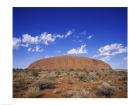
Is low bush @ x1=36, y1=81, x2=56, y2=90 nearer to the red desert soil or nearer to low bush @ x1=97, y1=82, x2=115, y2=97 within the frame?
the red desert soil

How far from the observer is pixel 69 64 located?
4.98m

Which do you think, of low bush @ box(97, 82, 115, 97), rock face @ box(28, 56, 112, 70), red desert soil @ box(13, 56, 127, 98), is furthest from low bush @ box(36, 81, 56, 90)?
low bush @ box(97, 82, 115, 97)

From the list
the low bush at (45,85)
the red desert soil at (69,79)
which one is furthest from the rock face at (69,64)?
the low bush at (45,85)

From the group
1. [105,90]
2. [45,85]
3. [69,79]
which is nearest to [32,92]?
[45,85]

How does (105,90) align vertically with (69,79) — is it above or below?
below

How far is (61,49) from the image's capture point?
4965 mm

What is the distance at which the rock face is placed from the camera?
4957 mm

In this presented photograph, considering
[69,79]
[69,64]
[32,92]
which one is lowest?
[32,92]

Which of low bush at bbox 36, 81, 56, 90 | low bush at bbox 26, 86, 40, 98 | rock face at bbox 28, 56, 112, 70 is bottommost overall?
low bush at bbox 26, 86, 40, 98

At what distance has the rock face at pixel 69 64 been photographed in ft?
16.3

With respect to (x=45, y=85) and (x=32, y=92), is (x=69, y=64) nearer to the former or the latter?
(x=45, y=85)

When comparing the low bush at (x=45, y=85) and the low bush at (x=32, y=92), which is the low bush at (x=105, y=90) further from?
the low bush at (x=32, y=92)
